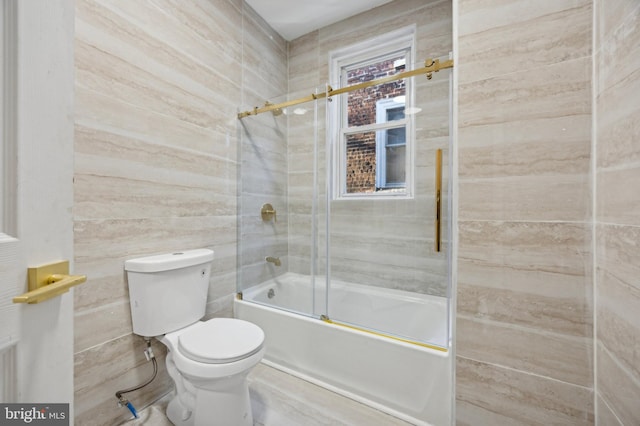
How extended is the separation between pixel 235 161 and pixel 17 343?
5.33 feet

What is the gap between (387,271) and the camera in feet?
6.71

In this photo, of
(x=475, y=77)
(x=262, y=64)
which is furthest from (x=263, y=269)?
(x=475, y=77)

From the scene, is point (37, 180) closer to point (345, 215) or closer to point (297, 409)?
point (297, 409)

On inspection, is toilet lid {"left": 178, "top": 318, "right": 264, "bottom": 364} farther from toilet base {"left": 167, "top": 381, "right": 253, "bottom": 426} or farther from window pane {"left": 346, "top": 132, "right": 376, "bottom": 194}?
window pane {"left": 346, "top": 132, "right": 376, "bottom": 194}

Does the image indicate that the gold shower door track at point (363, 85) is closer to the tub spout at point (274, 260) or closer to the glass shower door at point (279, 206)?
the glass shower door at point (279, 206)

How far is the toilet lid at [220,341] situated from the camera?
1106 mm

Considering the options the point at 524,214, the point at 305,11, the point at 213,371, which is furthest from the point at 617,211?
the point at 305,11

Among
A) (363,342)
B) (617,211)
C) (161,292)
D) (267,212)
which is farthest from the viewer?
(267,212)

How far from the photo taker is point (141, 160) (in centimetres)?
137

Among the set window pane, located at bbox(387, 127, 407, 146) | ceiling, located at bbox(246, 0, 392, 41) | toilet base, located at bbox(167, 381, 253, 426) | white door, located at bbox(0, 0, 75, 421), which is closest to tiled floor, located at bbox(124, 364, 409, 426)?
toilet base, located at bbox(167, 381, 253, 426)

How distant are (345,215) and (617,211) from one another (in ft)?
4.84

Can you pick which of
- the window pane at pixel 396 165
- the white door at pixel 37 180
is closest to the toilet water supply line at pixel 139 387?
the white door at pixel 37 180

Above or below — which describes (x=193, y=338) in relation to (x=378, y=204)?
below

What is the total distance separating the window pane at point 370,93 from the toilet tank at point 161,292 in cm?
148
